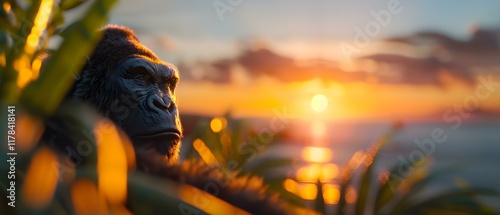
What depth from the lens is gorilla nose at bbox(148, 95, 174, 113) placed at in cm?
201

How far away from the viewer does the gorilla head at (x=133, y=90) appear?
78.5 inches

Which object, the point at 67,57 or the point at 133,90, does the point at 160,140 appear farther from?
the point at 67,57

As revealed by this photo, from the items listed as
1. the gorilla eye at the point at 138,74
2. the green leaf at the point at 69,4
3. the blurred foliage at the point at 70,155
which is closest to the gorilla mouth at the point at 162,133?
the gorilla eye at the point at 138,74

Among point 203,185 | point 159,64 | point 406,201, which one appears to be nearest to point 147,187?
point 203,185

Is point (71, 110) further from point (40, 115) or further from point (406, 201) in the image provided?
point (406, 201)

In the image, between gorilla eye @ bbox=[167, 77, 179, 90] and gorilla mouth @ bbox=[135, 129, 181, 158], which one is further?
gorilla eye @ bbox=[167, 77, 179, 90]

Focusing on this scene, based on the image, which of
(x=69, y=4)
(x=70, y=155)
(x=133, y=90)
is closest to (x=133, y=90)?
(x=133, y=90)

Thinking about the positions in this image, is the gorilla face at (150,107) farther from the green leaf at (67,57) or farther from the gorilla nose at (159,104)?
the green leaf at (67,57)

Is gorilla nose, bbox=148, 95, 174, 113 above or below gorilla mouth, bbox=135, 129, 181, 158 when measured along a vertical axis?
above

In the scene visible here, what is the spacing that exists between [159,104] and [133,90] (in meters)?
0.13

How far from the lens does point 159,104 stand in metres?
2.03

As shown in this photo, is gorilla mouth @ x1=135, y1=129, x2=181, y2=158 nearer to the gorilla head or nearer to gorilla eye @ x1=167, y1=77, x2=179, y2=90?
the gorilla head

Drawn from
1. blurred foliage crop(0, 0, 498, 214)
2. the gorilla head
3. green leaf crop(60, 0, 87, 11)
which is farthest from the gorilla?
blurred foliage crop(0, 0, 498, 214)

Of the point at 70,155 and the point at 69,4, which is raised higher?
the point at 69,4
